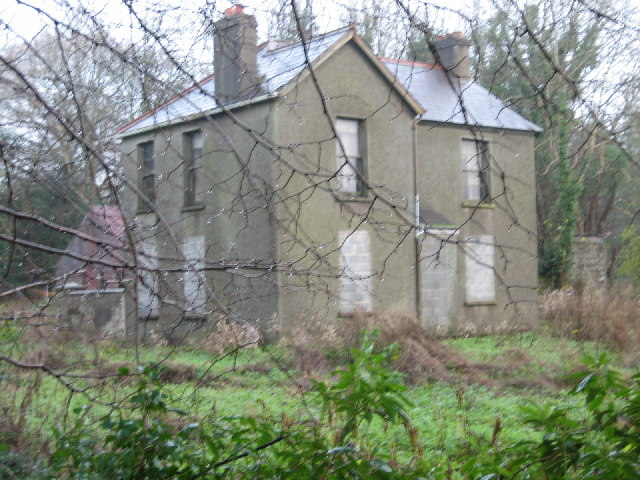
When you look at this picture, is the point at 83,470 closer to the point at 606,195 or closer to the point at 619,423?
the point at 619,423

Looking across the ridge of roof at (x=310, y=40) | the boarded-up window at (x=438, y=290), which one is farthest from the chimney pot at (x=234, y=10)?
the boarded-up window at (x=438, y=290)

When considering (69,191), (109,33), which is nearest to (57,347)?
(69,191)

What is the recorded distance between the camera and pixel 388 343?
13.0 meters

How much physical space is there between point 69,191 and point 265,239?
1066cm

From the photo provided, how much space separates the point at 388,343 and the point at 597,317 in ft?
13.5

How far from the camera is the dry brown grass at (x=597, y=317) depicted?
13.9 metres

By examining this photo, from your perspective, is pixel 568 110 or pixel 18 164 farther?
pixel 18 164

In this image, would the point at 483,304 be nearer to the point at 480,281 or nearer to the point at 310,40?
the point at 480,281

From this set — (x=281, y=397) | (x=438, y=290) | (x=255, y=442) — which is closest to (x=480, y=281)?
(x=438, y=290)

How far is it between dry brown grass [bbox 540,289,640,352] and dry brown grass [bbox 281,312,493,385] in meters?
2.02

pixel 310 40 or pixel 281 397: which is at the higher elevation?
pixel 310 40

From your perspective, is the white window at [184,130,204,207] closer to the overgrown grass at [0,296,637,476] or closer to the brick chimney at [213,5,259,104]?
the brick chimney at [213,5,259,104]

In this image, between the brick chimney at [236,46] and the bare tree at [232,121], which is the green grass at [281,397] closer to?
the bare tree at [232,121]

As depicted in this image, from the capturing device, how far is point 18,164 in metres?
4.53
